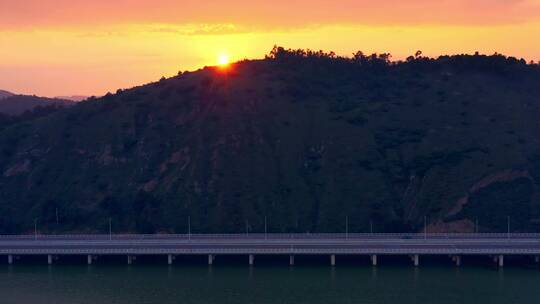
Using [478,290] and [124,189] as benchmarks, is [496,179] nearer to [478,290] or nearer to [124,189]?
[478,290]

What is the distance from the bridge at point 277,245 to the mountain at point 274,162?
8.31m

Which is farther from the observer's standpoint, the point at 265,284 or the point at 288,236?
the point at 288,236

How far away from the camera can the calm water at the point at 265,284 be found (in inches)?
4176

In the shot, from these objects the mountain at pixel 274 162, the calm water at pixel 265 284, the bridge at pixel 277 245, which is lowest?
the calm water at pixel 265 284

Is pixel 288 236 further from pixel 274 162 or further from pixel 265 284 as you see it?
pixel 274 162

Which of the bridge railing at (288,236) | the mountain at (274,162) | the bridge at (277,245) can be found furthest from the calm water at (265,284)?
the mountain at (274,162)

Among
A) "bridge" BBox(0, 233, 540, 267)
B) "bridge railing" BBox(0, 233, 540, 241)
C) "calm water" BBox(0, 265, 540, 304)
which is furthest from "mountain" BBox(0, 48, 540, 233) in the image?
"calm water" BBox(0, 265, 540, 304)

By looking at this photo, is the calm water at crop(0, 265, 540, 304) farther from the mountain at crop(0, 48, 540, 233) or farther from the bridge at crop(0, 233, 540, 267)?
the mountain at crop(0, 48, 540, 233)

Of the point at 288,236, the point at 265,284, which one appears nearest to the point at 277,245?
the point at 288,236

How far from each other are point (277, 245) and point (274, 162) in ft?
129

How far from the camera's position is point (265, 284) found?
114m

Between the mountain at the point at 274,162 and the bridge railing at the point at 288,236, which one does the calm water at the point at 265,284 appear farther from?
the mountain at the point at 274,162

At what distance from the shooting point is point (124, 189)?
541ft

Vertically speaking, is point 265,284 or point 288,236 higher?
point 288,236
